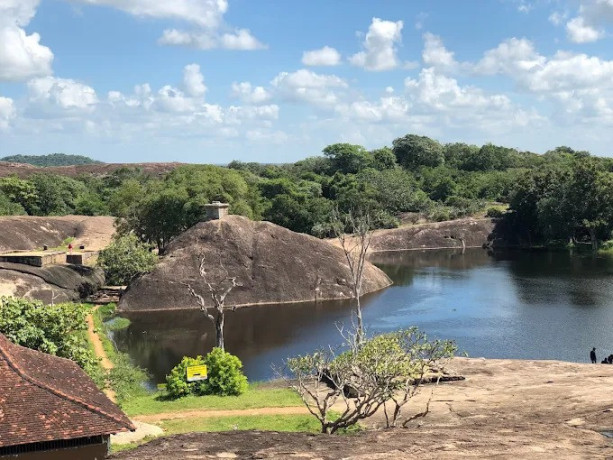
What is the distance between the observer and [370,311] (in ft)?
169

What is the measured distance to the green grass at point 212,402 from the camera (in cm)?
2662

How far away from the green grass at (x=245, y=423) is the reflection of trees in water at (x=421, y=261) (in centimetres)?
4127

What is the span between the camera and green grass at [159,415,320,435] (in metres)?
23.0

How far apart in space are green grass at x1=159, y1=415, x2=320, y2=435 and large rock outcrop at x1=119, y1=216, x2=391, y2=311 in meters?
29.8

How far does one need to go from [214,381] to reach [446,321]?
22.9 meters

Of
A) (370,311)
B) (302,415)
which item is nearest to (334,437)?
(302,415)

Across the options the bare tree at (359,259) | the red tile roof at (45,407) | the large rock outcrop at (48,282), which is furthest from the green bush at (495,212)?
the red tile roof at (45,407)

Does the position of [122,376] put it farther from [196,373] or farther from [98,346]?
[98,346]

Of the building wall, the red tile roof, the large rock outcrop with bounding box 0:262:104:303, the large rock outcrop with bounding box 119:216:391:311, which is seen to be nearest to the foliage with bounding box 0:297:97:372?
the red tile roof

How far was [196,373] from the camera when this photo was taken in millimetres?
29156

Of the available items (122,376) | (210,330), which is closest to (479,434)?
(122,376)

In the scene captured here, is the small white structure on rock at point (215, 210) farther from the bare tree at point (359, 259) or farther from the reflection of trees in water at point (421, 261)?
the reflection of trees in water at point (421, 261)

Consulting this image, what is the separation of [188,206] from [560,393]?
4442 cm

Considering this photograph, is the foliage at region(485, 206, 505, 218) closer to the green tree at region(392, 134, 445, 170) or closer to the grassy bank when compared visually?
the green tree at region(392, 134, 445, 170)
